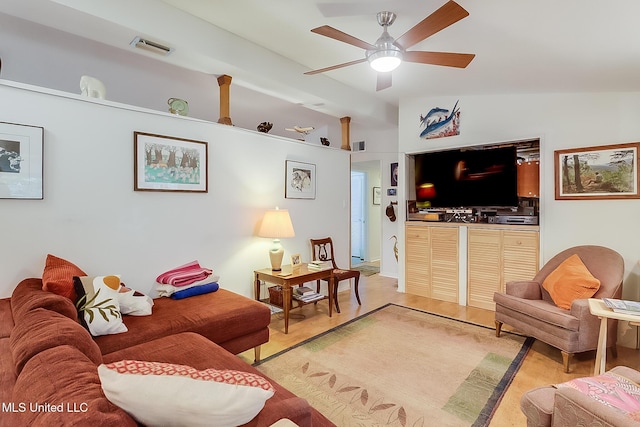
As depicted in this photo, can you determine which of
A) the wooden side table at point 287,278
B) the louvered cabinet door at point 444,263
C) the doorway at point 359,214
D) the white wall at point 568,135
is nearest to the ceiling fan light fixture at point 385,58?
the wooden side table at point 287,278

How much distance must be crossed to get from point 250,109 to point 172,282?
2924mm

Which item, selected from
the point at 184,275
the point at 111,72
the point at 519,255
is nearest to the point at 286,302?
the point at 184,275

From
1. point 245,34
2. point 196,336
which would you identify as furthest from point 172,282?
point 245,34

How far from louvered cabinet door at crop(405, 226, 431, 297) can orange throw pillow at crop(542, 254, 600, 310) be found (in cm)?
153

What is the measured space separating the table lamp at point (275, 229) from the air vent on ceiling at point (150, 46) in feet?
5.70

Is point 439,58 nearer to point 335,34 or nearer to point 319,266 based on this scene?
point 335,34

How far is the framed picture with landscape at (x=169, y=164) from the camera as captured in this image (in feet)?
8.98

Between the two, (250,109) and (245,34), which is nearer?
(245,34)

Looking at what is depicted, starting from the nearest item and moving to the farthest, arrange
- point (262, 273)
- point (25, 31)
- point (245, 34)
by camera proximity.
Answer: point (25, 31), point (245, 34), point (262, 273)

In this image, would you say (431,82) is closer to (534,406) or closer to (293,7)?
(293,7)

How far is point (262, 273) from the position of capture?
11.0 feet

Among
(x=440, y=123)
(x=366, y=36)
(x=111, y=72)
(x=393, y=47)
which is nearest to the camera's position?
(x=393, y=47)

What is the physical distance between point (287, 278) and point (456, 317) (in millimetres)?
1973

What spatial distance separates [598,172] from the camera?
10.4ft
